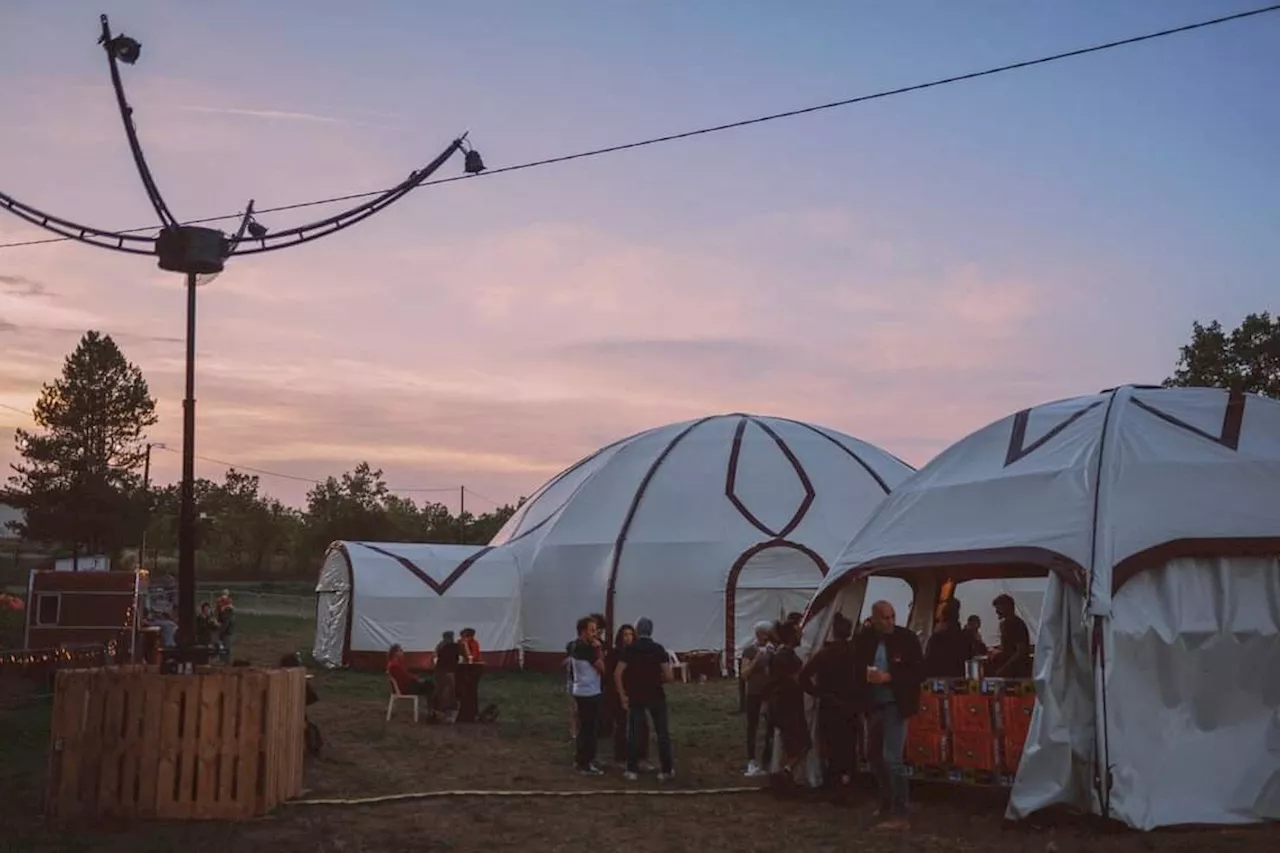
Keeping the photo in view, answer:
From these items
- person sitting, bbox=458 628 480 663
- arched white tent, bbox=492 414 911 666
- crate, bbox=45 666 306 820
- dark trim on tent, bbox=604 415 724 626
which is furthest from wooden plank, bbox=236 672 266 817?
arched white tent, bbox=492 414 911 666

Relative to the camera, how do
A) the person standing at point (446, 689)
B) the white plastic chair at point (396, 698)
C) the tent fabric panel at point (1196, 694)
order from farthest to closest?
1. the white plastic chair at point (396, 698)
2. the person standing at point (446, 689)
3. the tent fabric panel at point (1196, 694)

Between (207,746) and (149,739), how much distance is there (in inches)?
16.5

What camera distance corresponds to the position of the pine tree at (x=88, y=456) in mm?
59500

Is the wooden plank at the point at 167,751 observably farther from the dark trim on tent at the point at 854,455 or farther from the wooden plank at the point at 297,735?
the dark trim on tent at the point at 854,455

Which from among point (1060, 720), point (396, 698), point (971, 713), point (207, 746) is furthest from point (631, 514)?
point (207, 746)

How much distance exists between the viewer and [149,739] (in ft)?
30.9

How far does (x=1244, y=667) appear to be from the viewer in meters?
10.0

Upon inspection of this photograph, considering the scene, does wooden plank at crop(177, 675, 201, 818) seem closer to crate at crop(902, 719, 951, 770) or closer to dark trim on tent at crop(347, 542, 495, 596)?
crate at crop(902, 719, 951, 770)

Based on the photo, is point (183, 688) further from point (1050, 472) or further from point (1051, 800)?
point (1050, 472)

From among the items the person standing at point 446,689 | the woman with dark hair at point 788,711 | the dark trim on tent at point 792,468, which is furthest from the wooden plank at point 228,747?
the dark trim on tent at point 792,468

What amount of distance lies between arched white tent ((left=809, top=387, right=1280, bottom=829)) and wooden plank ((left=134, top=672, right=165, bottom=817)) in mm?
6583

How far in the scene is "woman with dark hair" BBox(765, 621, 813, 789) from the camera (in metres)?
11.4

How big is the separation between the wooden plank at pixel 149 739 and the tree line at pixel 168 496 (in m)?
1.87

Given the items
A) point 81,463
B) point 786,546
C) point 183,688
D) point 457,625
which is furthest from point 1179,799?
point 81,463
